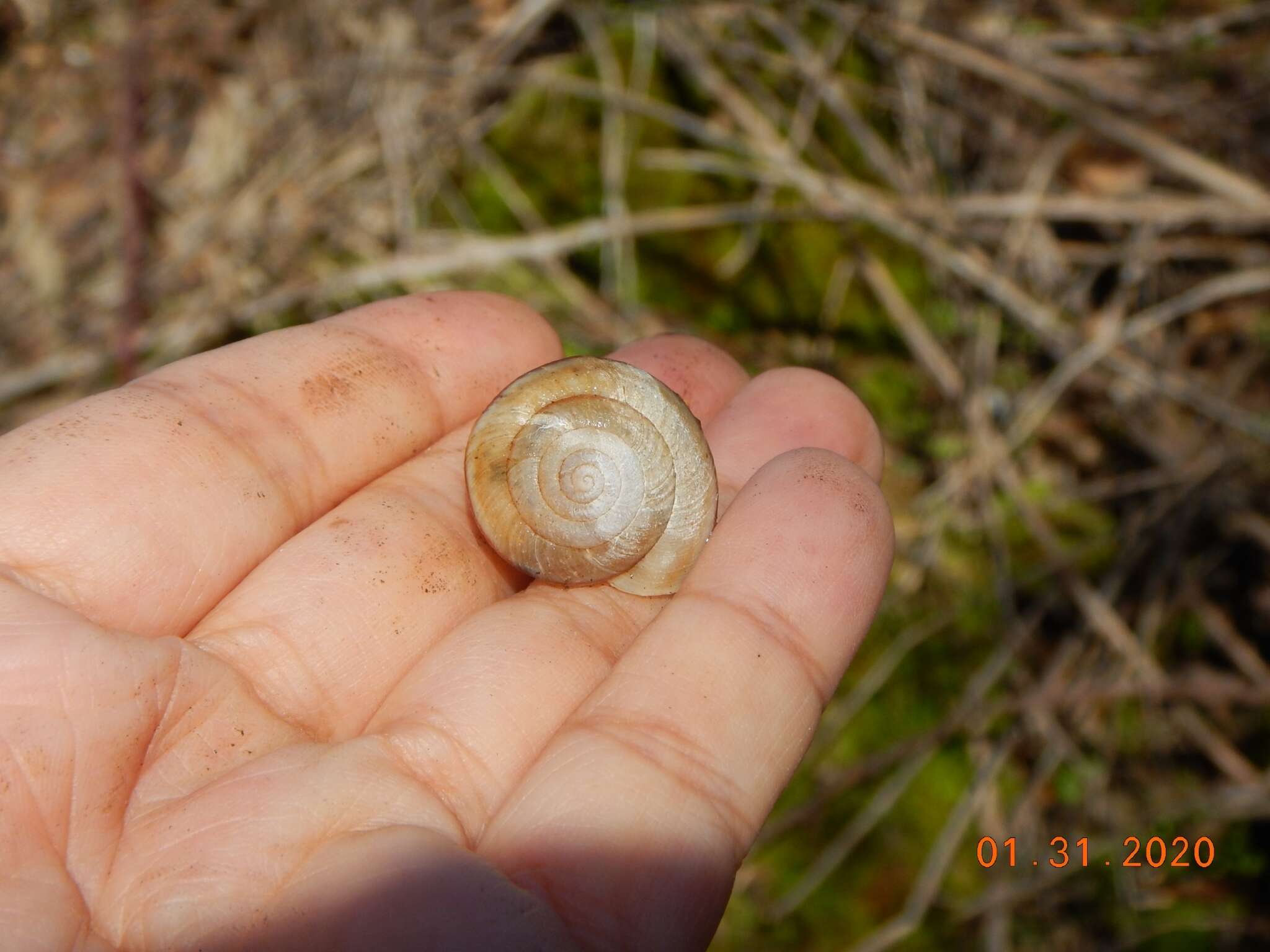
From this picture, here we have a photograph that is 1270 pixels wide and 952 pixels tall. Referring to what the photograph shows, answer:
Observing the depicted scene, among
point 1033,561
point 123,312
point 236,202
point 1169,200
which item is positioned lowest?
point 1033,561

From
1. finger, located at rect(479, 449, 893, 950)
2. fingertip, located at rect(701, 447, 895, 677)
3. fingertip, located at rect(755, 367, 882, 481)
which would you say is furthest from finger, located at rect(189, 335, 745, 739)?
fingertip, located at rect(755, 367, 882, 481)

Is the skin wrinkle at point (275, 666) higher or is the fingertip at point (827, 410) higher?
the fingertip at point (827, 410)

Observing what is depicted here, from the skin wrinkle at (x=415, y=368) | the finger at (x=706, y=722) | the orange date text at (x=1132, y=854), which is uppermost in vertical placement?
the skin wrinkle at (x=415, y=368)

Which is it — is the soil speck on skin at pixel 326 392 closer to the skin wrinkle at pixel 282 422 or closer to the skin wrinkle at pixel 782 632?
the skin wrinkle at pixel 282 422

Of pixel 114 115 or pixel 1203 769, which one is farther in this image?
pixel 114 115

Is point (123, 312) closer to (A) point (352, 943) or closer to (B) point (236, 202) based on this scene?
(B) point (236, 202)

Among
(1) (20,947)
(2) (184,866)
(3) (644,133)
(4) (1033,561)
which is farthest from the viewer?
(3) (644,133)

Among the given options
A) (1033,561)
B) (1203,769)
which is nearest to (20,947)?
(1033,561)

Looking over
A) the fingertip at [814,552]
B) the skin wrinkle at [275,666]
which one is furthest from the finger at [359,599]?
the fingertip at [814,552]
